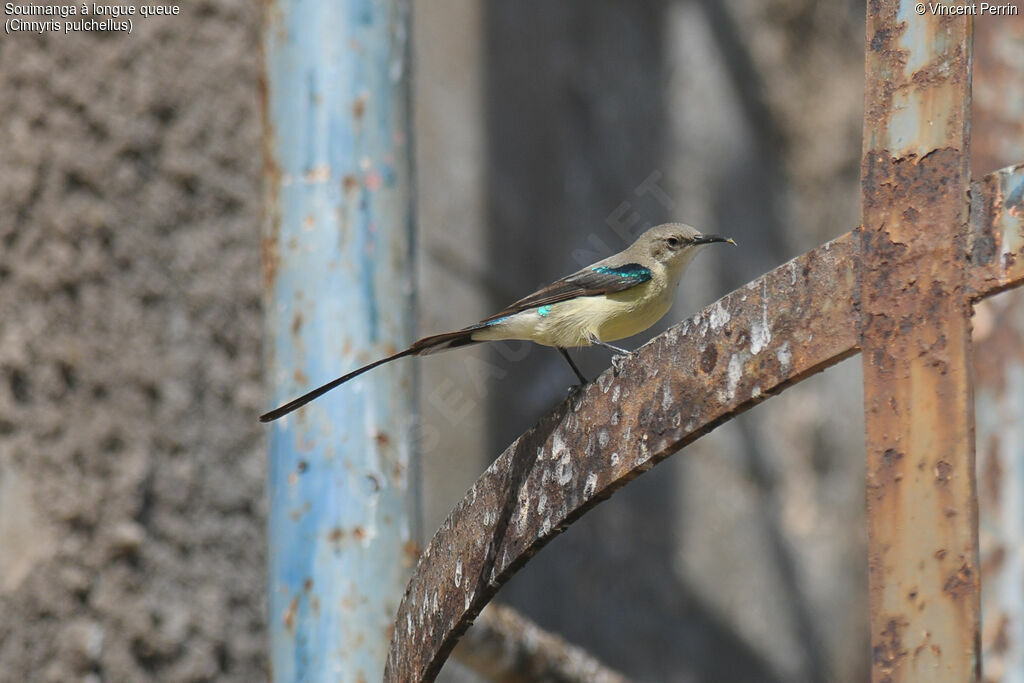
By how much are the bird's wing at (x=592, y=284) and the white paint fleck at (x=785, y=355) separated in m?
1.35

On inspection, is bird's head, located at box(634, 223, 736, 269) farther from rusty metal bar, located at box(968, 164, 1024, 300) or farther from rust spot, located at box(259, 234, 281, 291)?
rusty metal bar, located at box(968, 164, 1024, 300)

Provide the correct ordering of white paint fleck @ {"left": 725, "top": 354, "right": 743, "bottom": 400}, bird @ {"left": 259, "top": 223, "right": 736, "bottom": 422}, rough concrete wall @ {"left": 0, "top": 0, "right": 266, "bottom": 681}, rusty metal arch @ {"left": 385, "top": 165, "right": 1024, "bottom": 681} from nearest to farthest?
rusty metal arch @ {"left": 385, "top": 165, "right": 1024, "bottom": 681}
white paint fleck @ {"left": 725, "top": 354, "right": 743, "bottom": 400}
bird @ {"left": 259, "top": 223, "right": 736, "bottom": 422}
rough concrete wall @ {"left": 0, "top": 0, "right": 266, "bottom": 681}

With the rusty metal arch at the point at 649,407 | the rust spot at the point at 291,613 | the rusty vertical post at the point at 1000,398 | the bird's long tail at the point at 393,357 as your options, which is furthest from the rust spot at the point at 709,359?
the rusty vertical post at the point at 1000,398

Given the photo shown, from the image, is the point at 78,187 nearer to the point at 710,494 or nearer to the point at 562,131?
the point at 562,131

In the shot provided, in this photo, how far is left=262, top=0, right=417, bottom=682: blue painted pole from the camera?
2.46 m

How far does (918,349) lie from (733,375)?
256mm

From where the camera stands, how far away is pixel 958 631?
125 cm

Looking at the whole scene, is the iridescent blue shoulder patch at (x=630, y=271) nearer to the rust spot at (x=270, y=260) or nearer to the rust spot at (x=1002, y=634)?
the rust spot at (x=270, y=260)

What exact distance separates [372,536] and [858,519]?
13.2 ft

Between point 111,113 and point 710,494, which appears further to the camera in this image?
point 710,494

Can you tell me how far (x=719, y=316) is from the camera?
1578 mm

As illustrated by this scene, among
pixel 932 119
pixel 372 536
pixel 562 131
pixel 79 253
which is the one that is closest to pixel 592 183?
pixel 562 131

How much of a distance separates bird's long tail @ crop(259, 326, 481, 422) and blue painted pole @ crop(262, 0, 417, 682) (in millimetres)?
79

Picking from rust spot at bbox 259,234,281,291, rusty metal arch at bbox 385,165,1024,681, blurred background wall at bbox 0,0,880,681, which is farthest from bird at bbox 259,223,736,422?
blurred background wall at bbox 0,0,880,681
